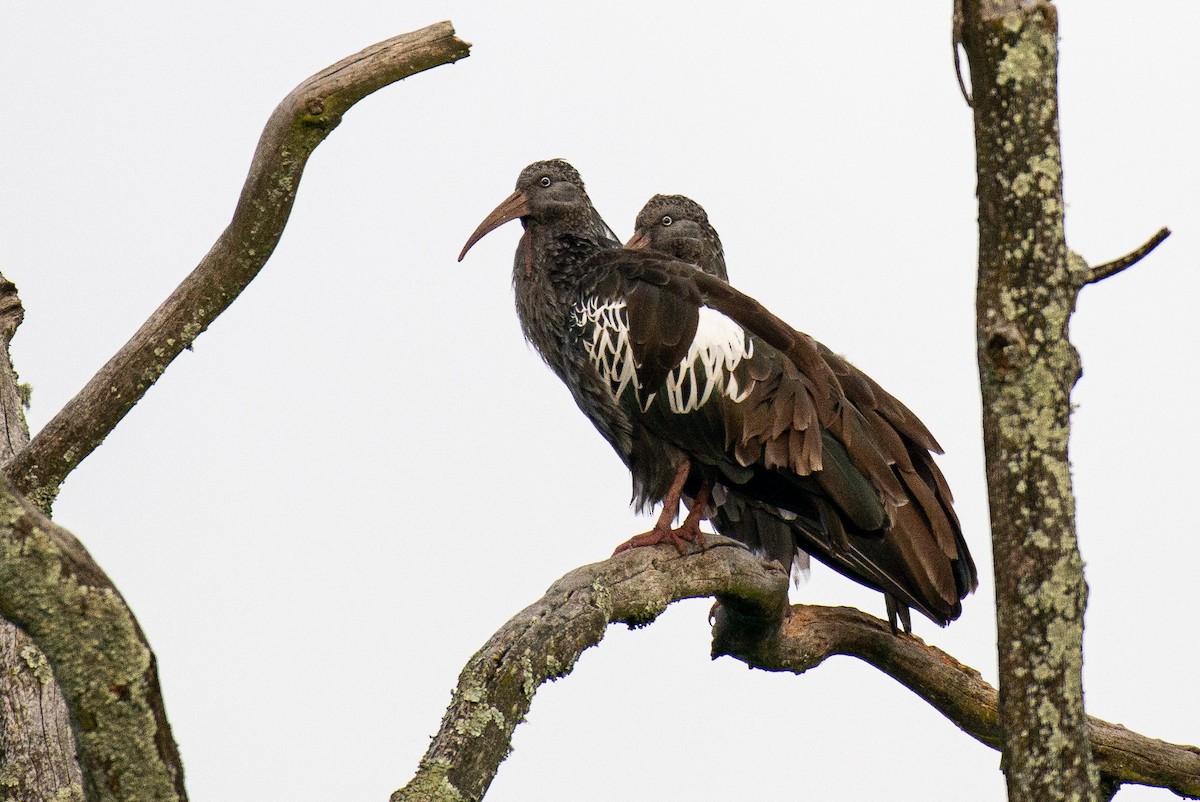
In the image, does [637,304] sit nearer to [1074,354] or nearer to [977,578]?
[977,578]

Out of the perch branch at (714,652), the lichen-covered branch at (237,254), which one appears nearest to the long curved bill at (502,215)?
the lichen-covered branch at (237,254)

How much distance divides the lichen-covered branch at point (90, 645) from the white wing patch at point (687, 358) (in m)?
2.91

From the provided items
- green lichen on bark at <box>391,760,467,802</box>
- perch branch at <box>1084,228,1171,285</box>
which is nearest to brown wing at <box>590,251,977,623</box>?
perch branch at <box>1084,228,1171,285</box>

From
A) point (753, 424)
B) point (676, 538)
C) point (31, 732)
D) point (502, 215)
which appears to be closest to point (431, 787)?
point (676, 538)

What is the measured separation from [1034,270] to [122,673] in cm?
196

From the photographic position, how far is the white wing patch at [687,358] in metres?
5.27

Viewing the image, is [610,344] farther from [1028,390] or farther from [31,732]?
[1028,390]

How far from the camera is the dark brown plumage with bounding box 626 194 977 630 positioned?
5.26m

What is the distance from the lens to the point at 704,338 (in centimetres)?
531

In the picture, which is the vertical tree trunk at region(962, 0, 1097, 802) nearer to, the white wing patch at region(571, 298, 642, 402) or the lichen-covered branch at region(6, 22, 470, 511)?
the lichen-covered branch at region(6, 22, 470, 511)

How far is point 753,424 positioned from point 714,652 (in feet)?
2.62

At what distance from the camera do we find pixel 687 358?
5.31 metres

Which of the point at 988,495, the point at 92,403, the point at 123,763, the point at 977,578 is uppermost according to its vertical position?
the point at 977,578

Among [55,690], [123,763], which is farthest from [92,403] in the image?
[123,763]
